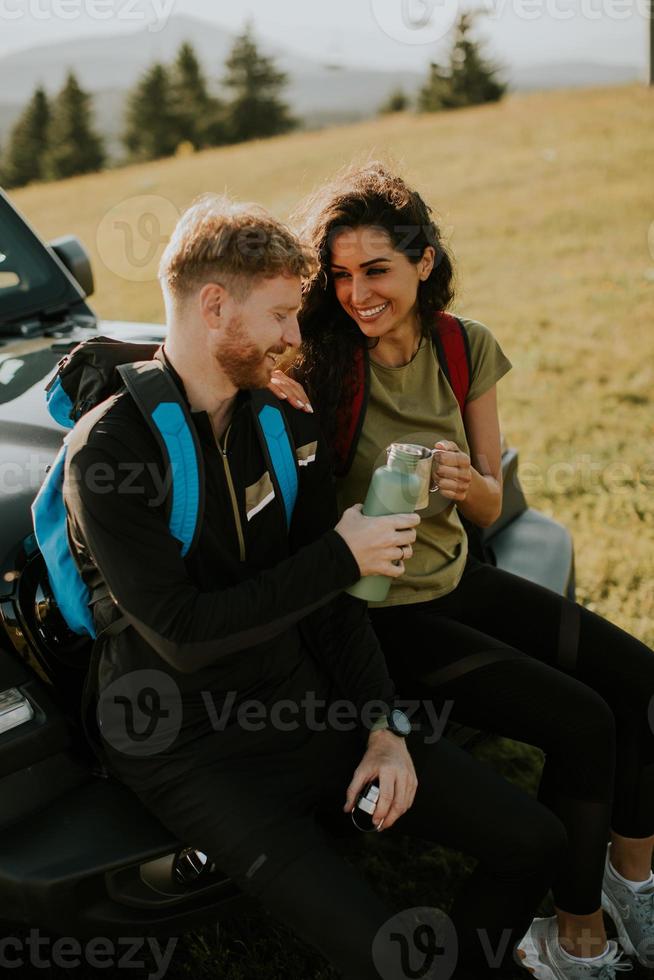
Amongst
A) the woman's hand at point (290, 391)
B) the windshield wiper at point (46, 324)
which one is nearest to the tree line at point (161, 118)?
the windshield wiper at point (46, 324)

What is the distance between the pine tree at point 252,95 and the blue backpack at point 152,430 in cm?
4434

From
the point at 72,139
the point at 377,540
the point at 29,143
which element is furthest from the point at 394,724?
the point at 29,143

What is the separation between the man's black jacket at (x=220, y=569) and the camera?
1989 millimetres

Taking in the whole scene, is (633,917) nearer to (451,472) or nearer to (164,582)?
(451,472)

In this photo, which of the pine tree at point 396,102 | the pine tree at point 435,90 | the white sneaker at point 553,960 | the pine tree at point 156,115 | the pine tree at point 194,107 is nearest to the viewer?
the white sneaker at point 553,960

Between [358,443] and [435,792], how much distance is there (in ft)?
3.08

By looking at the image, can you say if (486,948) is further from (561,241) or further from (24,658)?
(561,241)

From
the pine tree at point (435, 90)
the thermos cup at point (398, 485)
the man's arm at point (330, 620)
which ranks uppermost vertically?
the thermos cup at point (398, 485)

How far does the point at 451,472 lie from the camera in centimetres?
248

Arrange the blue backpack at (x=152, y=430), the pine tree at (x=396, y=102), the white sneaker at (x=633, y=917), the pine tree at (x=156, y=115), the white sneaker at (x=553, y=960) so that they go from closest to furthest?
the blue backpack at (x=152, y=430) < the white sneaker at (x=553, y=960) < the white sneaker at (x=633, y=917) < the pine tree at (x=156, y=115) < the pine tree at (x=396, y=102)

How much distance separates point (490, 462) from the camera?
2.89 metres

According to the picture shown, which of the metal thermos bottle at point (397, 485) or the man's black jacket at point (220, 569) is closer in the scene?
the man's black jacket at point (220, 569)

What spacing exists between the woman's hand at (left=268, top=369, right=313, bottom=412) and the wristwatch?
748mm

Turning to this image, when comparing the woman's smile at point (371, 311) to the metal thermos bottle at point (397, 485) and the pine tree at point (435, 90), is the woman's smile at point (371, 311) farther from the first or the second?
the pine tree at point (435, 90)
